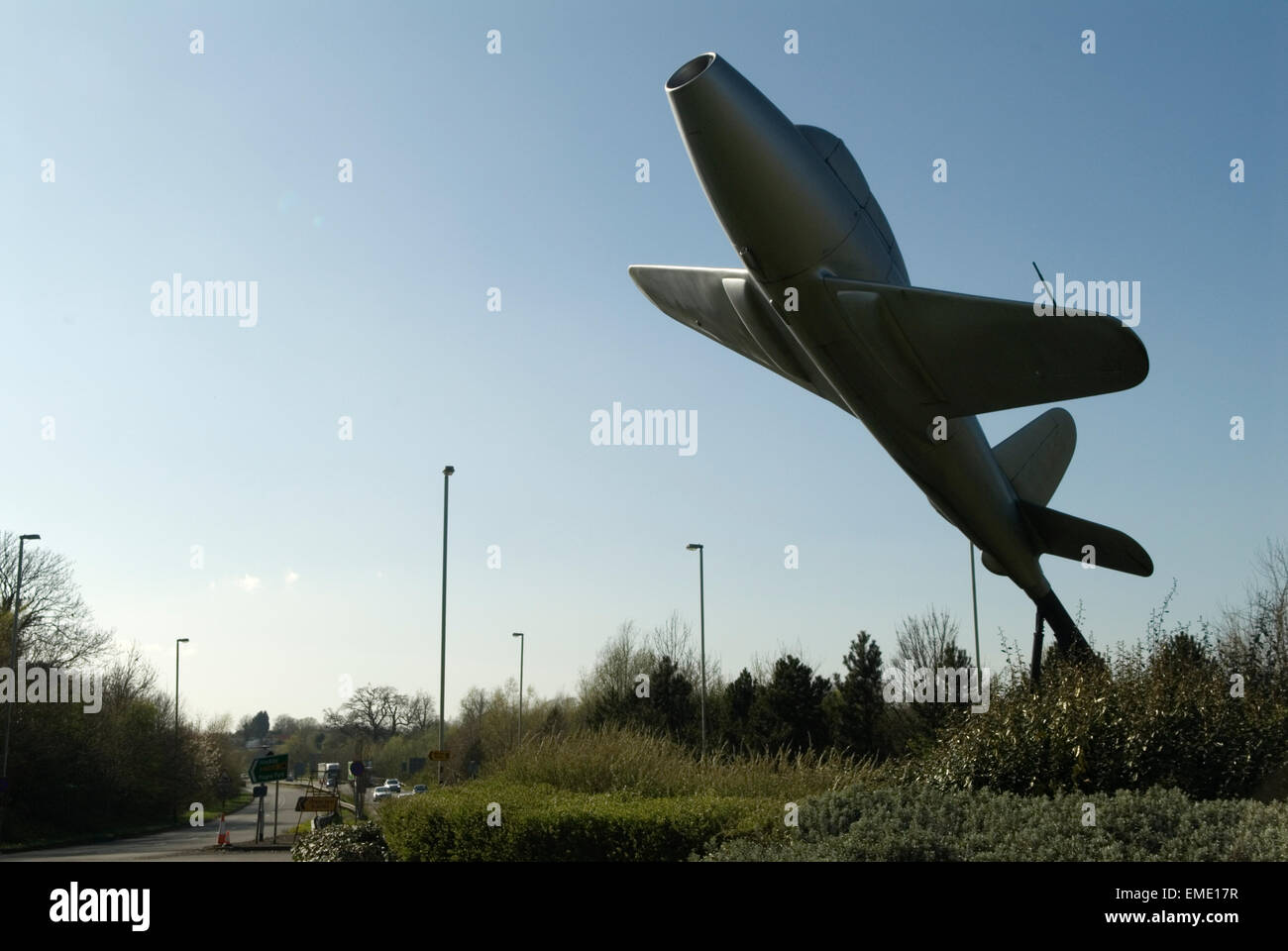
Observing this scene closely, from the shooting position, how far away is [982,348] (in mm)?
9852

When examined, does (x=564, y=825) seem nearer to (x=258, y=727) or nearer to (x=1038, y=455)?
(x=1038, y=455)

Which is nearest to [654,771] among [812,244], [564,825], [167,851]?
[564,825]

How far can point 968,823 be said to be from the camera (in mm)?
7387

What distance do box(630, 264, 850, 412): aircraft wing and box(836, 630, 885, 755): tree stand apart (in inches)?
921

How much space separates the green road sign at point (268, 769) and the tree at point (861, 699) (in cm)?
1861

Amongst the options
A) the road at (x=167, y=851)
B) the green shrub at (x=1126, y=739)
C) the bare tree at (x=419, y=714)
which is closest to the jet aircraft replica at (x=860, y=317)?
the green shrub at (x=1126, y=739)

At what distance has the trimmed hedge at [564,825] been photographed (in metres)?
9.31

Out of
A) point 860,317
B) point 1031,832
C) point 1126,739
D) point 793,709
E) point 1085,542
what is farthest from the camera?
point 793,709

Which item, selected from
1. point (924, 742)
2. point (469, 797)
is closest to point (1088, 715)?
point (924, 742)

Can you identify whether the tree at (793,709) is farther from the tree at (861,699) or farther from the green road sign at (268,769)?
the green road sign at (268,769)

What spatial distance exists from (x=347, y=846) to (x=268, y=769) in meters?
12.8
